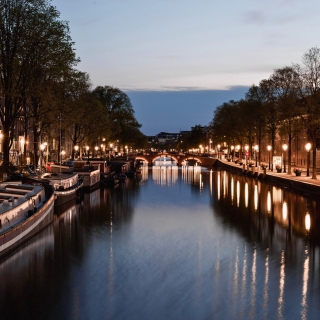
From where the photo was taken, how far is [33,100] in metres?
54.9

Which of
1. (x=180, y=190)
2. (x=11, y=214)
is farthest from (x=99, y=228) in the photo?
(x=180, y=190)

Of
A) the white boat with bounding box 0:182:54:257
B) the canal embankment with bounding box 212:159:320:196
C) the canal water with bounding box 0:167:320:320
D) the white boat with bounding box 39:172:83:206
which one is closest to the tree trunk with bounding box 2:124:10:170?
the white boat with bounding box 39:172:83:206

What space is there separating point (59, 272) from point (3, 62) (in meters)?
23.5

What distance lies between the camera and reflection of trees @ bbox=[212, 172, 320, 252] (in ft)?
117

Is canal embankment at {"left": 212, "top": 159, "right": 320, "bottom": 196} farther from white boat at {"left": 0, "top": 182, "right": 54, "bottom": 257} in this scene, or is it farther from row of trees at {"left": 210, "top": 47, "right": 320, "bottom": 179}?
Answer: white boat at {"left": 0, "top": 182, "right": 54, "bottom": 257}

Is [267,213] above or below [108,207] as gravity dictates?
below

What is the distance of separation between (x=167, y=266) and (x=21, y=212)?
29.3 ft

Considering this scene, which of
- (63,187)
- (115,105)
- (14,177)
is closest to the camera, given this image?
(14,177)

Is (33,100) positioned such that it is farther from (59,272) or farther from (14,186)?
(59,272)

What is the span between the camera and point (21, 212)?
3083 cm

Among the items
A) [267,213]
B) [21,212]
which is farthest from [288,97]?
[21,212]

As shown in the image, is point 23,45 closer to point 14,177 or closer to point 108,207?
point 14,177

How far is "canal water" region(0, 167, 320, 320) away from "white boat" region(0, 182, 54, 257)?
60 centimetres

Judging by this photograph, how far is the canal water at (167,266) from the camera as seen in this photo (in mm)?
20953
